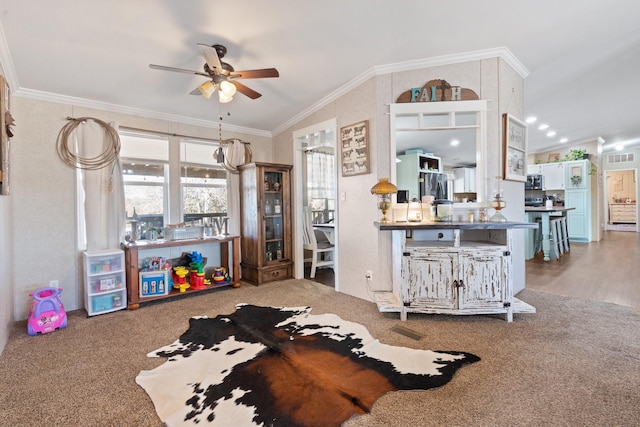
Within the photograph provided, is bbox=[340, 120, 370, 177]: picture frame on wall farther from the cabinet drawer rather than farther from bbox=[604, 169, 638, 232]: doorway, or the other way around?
bbox=[604, 169, 638, 232]: doorway

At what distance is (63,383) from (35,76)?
2.90 meters

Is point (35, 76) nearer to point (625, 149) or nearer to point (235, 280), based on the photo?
point (235, 280)

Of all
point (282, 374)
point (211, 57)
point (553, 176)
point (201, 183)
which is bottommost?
point (282, 374)

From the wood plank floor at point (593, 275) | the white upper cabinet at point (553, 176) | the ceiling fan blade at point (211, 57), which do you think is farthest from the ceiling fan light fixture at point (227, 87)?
the white upper cabinet at point (553, 176)

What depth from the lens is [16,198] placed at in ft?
10.1

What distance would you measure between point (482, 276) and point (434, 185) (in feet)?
5.57

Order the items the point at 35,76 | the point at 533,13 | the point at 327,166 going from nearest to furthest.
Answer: the point at 533,13 < the point at 35,76 < the point at 327,166

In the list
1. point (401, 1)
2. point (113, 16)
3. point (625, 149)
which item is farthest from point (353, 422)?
point (625, 149)

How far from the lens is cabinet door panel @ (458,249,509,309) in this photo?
269 centimetres

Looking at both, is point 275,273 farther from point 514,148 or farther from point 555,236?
point 555,236

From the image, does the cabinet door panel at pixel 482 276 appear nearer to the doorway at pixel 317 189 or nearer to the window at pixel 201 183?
the doorway at pixel 317 189

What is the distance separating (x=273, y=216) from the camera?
4.53 meters

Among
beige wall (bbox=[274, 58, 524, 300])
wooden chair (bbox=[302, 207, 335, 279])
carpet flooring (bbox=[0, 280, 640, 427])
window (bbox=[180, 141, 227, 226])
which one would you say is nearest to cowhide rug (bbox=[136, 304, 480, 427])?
carpet flooring (bbox=[0, 280, 640, 427])

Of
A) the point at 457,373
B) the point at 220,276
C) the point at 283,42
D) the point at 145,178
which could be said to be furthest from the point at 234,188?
the point at 457,373
